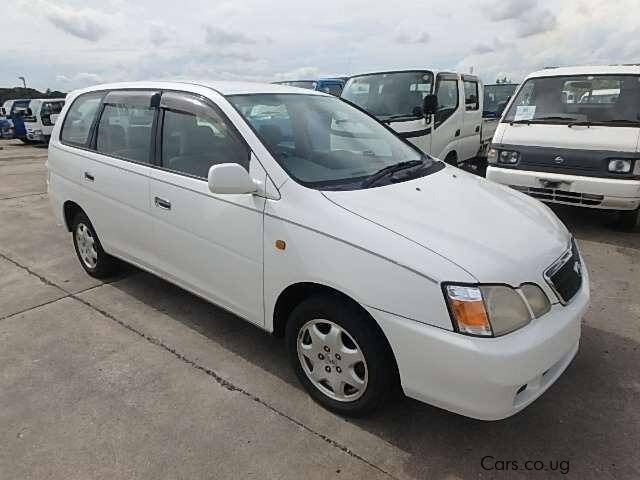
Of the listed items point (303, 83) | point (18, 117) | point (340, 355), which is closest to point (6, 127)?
point (18, 117)

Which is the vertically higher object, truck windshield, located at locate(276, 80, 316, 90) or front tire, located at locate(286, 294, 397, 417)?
truck windshield, located at locate(276, 80, 316, 90)

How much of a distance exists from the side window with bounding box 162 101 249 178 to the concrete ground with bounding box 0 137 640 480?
1.18m

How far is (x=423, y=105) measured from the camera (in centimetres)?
709

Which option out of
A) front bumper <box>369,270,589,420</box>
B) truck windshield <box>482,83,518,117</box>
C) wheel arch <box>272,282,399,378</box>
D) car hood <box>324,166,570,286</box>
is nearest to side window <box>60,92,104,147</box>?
wheel arch <box>272,282,399,378</box>

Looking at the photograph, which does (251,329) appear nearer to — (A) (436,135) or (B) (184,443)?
(B) (184,443)

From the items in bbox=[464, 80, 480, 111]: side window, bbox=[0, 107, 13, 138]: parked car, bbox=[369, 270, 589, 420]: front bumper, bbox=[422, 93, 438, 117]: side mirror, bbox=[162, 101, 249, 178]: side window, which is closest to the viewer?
bbox=[369, 270, 589, 420]: front bumper

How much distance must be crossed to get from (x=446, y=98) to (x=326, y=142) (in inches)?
205

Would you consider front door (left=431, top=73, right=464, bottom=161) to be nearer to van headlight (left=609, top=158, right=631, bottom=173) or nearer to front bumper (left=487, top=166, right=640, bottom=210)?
front bumper (left=487, top=166, right=640, bottom=210)

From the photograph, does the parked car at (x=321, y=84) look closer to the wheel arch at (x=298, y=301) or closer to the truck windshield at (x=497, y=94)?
the truck windshield at (x=497, y=94)

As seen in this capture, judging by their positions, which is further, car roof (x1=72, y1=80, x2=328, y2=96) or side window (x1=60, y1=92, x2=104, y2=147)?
side window (x1=60, y1=92, x2=104, y2=147)

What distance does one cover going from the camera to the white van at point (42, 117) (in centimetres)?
1731

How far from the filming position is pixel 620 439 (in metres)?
2.42

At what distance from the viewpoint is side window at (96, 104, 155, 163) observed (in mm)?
3446

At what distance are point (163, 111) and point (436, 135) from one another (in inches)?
194
